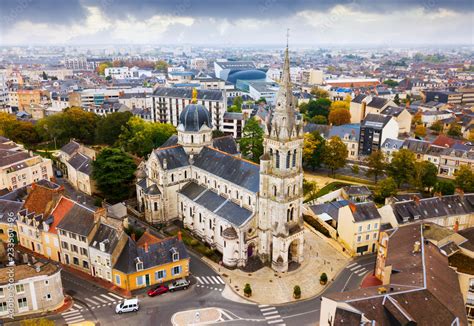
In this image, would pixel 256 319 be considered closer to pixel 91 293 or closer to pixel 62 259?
pixel 91 293

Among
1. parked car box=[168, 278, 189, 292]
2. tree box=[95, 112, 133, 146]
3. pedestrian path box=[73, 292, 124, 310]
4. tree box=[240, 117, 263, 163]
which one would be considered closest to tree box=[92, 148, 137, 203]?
pedestrian path box=[73, 292, 124, 310]

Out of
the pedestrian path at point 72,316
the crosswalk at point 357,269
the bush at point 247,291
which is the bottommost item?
the crosswalk at point 357,269

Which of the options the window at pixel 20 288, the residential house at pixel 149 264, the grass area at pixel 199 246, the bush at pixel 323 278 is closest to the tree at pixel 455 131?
the bush at pixel 323 278

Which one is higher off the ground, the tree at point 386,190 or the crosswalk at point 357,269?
the tree at point 386,190

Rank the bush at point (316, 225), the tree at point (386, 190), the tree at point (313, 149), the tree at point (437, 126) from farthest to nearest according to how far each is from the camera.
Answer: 1. the tree at point (437, 126)
2. the tree at point (313, 149)
3. the tree at point (386, 190)
4. the bush at point (316, 225)

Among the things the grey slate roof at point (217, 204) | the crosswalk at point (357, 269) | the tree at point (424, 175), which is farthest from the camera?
the tree at point (424, 175)

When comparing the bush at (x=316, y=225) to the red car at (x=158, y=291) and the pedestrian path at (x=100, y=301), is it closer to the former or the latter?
the red car at (x=158, y=291)

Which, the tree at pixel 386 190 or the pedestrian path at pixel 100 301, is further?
the tree at pixel 386 190

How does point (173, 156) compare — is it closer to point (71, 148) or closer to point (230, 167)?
point (230, 167)

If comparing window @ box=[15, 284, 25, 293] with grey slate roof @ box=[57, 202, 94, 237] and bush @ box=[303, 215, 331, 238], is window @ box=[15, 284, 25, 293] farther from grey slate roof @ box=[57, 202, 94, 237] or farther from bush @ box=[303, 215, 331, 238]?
bush @ box=[303, 215, 331, 238]
